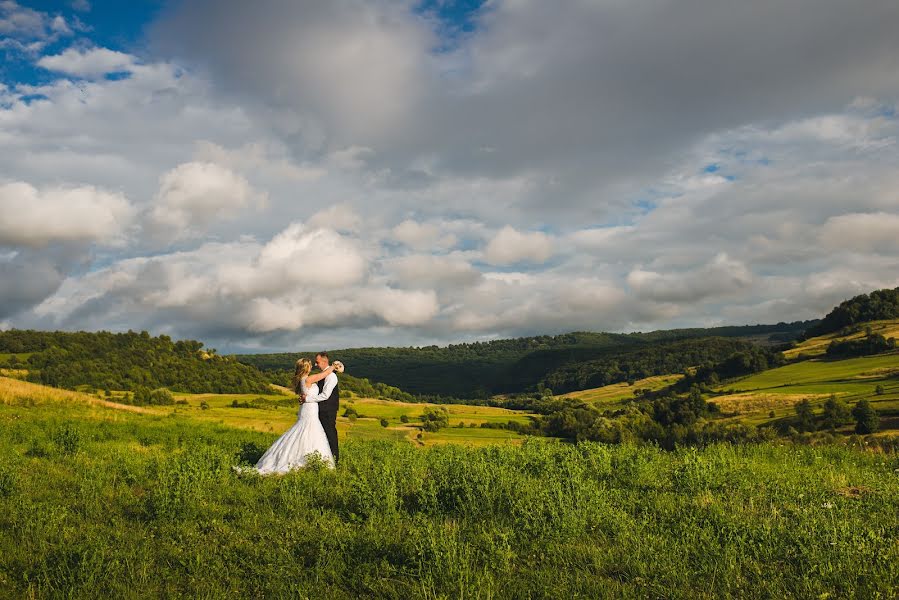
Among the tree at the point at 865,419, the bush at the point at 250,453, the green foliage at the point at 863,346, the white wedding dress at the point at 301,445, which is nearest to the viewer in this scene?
the white wedding dress at the point at 301,445

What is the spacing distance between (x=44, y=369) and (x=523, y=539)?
191423 millimetres

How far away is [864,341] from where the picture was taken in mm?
156625

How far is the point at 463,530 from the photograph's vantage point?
26.1 feet

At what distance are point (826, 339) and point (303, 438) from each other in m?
227

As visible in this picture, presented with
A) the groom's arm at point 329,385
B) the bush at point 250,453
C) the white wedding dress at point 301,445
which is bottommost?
the bush at point 250,453

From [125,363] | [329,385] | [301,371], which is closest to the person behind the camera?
[329,385]

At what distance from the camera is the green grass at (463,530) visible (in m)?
5.94

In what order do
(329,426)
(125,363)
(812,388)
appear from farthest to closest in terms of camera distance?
(125,363) → (812,388) → (329,426)

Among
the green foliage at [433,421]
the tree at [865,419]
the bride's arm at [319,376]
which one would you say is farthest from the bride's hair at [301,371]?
the green foliage at [433,421]

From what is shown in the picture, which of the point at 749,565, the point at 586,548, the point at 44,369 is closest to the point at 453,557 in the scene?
the point at 586,548

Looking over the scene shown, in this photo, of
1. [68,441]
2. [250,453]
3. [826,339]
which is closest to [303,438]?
[250,453]

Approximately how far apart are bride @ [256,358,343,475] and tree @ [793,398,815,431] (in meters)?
84.6

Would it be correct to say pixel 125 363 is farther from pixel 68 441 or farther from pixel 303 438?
pixel 303 438

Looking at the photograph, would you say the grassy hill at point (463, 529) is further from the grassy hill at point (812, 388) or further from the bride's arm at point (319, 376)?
the grassy hill at point (812, 388)
